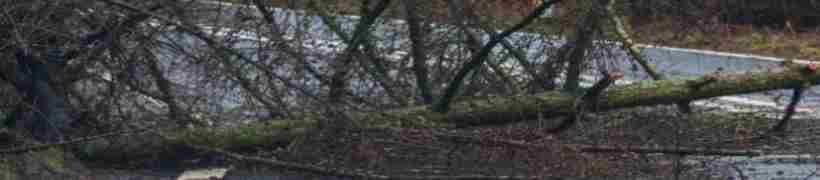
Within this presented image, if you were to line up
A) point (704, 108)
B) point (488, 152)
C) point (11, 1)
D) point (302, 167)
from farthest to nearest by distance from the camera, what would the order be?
point (704, 108), point (11, 1), point (488, 152), point (302, 167)

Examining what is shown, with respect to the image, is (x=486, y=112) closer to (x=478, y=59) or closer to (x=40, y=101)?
(x=478, y=59)

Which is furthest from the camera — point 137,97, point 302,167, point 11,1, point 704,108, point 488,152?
point 704,108

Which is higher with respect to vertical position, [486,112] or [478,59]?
[478,59]

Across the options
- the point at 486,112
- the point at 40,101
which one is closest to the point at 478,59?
the point at 486,112

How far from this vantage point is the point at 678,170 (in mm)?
5000

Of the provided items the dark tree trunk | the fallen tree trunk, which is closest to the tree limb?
the fallen tree trunk

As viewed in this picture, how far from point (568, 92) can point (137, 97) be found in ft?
6.00

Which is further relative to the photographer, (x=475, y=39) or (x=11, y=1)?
(x=475, y=39)

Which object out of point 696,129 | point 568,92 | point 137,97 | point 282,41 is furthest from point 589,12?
point 137,97

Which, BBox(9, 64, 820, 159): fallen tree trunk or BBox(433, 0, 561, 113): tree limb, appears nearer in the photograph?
BBox(9, 64, 820, 159): fallen tree trunk

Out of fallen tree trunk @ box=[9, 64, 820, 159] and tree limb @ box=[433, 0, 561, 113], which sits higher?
tree limb @ box=[433, 0, 561, 113]

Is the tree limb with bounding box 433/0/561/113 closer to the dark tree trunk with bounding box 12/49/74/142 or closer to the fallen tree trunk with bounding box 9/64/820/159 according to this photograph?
the fallen tree trunk with bounding box 9/64/820/159

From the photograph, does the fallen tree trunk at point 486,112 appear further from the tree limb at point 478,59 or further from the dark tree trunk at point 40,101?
the dark tree trunk at point 40,101

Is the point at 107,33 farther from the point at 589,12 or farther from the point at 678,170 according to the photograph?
the point at 678,170
